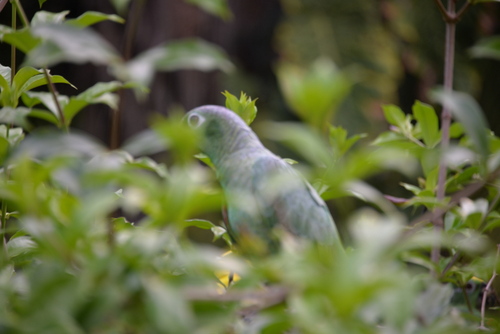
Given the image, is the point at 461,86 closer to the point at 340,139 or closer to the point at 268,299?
the point at 340,139

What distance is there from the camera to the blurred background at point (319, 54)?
9.55 feet

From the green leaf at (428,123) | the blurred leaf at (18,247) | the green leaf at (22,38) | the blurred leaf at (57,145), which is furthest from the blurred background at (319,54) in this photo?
the blurred leaf at (57,145)

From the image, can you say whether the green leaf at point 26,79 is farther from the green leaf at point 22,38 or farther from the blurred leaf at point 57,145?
the blurred leaf at point 57,145

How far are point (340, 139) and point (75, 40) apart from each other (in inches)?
25.7

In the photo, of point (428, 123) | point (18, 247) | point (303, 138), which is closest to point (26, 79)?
point (18, 247)

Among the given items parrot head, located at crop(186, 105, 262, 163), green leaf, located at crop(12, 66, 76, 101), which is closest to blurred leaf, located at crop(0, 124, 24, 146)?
green leaf, located at crop(12, 66, 76, 101)

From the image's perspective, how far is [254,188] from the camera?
100 centimetres

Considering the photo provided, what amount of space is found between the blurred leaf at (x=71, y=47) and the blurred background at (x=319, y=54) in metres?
2.38

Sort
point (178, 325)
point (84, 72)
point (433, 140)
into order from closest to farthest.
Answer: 1. point (178, 325)
2. point (433, 140)
3. point (84, 72)

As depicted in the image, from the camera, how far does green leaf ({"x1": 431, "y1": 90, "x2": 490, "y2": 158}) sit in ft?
1.56

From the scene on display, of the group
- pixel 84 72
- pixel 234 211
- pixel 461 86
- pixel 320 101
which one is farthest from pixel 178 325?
pixel 461 86

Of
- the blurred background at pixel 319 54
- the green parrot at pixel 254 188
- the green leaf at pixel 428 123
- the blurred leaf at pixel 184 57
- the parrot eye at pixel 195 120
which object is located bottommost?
the blurred background at pixel 319 54

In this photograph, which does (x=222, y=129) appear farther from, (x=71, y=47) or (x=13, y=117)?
(x=71, y=47)

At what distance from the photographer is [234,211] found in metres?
0.96
